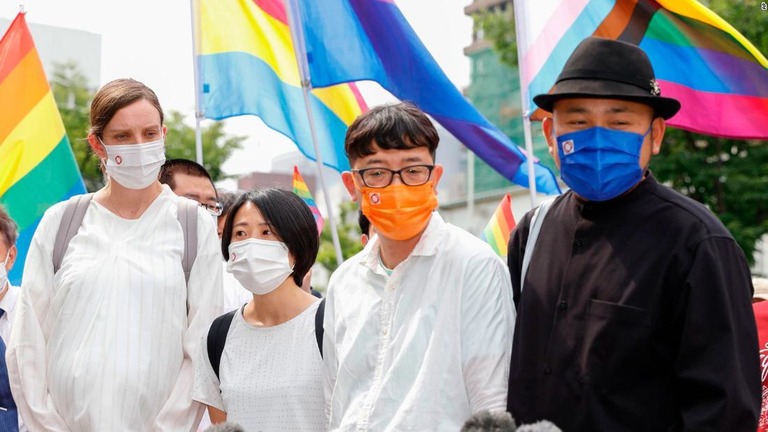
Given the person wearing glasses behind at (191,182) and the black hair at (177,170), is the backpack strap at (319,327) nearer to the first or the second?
the person wearing glasses behind at (191,182)

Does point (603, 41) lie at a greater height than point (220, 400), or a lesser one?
greater

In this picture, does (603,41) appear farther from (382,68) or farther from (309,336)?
(382,68)

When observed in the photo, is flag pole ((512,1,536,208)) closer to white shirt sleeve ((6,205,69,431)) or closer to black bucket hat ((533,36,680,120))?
black bucket hat ((533,36,680,120))

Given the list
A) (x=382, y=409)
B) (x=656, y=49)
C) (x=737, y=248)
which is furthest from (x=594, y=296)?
(x=656, y=49)

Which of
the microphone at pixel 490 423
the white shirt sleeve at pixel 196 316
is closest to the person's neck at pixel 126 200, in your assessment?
the white shirt sleeve at pixel 196 316

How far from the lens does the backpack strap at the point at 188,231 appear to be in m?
4.25

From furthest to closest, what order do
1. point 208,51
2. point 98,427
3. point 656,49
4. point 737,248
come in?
point 208,51
point 656,49
point 98,427
point 737,248

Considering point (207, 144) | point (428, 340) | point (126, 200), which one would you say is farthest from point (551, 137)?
point (207, 144)

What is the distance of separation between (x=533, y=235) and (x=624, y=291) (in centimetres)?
46

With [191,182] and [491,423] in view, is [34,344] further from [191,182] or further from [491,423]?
[491,423]

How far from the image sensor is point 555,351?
3.18 m

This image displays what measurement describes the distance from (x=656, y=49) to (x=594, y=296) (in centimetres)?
396

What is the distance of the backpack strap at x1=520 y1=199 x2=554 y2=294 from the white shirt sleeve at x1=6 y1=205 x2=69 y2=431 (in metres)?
1.92

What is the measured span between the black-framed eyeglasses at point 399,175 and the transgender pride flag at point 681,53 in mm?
3306
